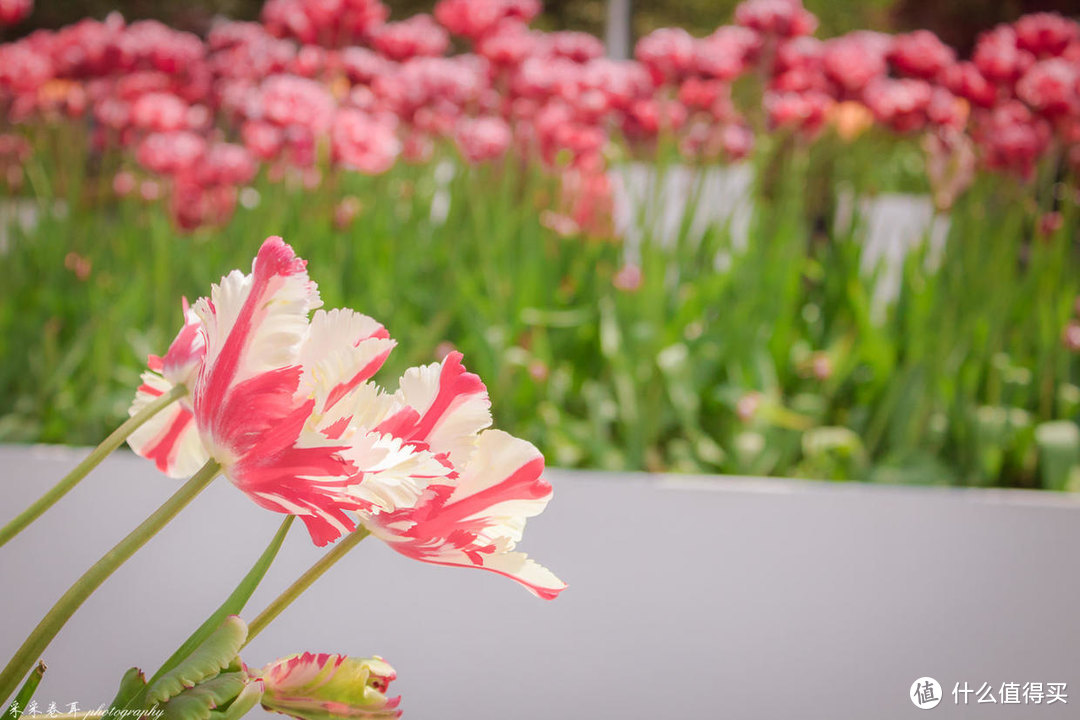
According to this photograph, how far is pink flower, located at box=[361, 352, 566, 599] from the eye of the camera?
229 millimetres

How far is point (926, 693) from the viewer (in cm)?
57

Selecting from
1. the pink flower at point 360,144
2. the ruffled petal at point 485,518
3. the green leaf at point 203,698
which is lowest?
the pink flower at point 360,144

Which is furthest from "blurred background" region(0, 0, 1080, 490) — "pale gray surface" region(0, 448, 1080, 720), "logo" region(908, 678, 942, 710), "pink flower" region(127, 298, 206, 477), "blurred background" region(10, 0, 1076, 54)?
"blurred background" region(10, 0, 1076, 54)

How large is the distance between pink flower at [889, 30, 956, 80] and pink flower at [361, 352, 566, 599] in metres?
1.78

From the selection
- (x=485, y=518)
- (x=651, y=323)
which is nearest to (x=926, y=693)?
(x=485, y=518)

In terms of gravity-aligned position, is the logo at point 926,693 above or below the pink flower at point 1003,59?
below

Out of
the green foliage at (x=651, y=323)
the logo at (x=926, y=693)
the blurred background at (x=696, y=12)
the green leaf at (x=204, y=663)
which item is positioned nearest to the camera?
the green leaf at (x=204, y=663)

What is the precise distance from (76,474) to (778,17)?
1.66 m

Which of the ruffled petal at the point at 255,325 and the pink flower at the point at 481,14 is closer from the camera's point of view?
the ruffled petal at the point at 255,325

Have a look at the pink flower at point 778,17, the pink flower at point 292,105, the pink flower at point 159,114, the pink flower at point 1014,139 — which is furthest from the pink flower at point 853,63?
the pink flower at point 159,114

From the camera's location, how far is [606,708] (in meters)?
0.56

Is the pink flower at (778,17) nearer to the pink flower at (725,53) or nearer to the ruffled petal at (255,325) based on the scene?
the pink flower at (725,53)

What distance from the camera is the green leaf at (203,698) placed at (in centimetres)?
20

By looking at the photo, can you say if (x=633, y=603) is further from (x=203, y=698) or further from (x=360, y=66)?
(x=360, y=66)
